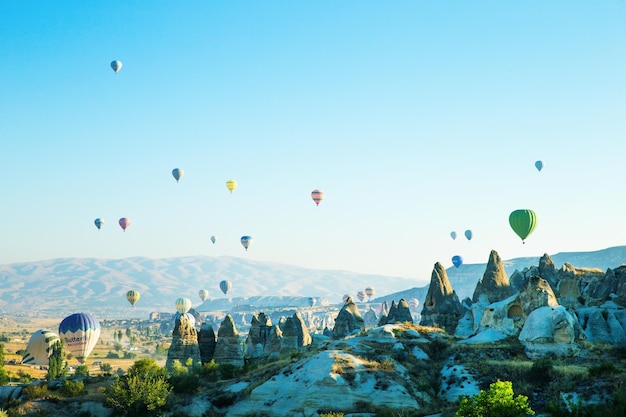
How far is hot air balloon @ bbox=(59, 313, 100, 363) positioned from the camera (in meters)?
99.8

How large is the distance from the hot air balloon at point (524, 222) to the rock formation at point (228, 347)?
41.3m

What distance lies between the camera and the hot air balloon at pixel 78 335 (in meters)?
99.8

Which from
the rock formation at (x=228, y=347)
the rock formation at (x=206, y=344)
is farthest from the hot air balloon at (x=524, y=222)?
the rock formation at (x=206, y=344)

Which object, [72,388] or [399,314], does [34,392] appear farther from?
[399,314]

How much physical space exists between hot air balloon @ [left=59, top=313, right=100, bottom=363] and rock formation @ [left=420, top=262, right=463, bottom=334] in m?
58.5

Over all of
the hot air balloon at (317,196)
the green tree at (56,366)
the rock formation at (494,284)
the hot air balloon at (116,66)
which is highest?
the hot air balloon at (116,66)

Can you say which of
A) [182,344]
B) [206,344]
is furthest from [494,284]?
[182,344]

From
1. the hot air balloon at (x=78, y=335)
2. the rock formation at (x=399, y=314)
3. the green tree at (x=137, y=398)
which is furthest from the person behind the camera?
the hot air balloon at (x=78, y=335)

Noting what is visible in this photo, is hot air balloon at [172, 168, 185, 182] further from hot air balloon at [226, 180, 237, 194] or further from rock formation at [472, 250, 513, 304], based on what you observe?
rock formation at [472, 250, 513, 304]

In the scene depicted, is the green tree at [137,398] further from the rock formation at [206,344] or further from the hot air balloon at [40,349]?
the hot air balloon at [40,349]

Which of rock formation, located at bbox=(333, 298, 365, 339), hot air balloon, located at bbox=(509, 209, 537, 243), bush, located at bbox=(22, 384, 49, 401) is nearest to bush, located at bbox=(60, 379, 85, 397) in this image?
bush, located at bbox=(22, 384, 49, 401)

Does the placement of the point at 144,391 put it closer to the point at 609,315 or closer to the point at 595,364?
the point at 595,364

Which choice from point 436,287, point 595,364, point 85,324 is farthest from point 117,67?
point 595,364

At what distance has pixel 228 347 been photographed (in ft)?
170
